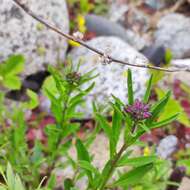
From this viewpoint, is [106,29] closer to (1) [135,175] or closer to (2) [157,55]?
(2) [157,55]

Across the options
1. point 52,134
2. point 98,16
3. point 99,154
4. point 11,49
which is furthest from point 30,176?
point 98,16

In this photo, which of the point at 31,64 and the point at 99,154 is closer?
the point at 99,154

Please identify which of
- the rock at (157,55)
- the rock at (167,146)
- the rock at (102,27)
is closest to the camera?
the rock at (167,146)

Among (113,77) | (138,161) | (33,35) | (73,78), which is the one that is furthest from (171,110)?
(138,161)

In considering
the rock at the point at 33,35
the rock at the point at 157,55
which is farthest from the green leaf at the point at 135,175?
the rock at the point at 157,55

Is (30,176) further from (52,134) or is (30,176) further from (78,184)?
(78,184)

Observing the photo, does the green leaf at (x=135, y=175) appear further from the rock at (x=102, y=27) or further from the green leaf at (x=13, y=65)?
the rock at (x=102, y=27)
